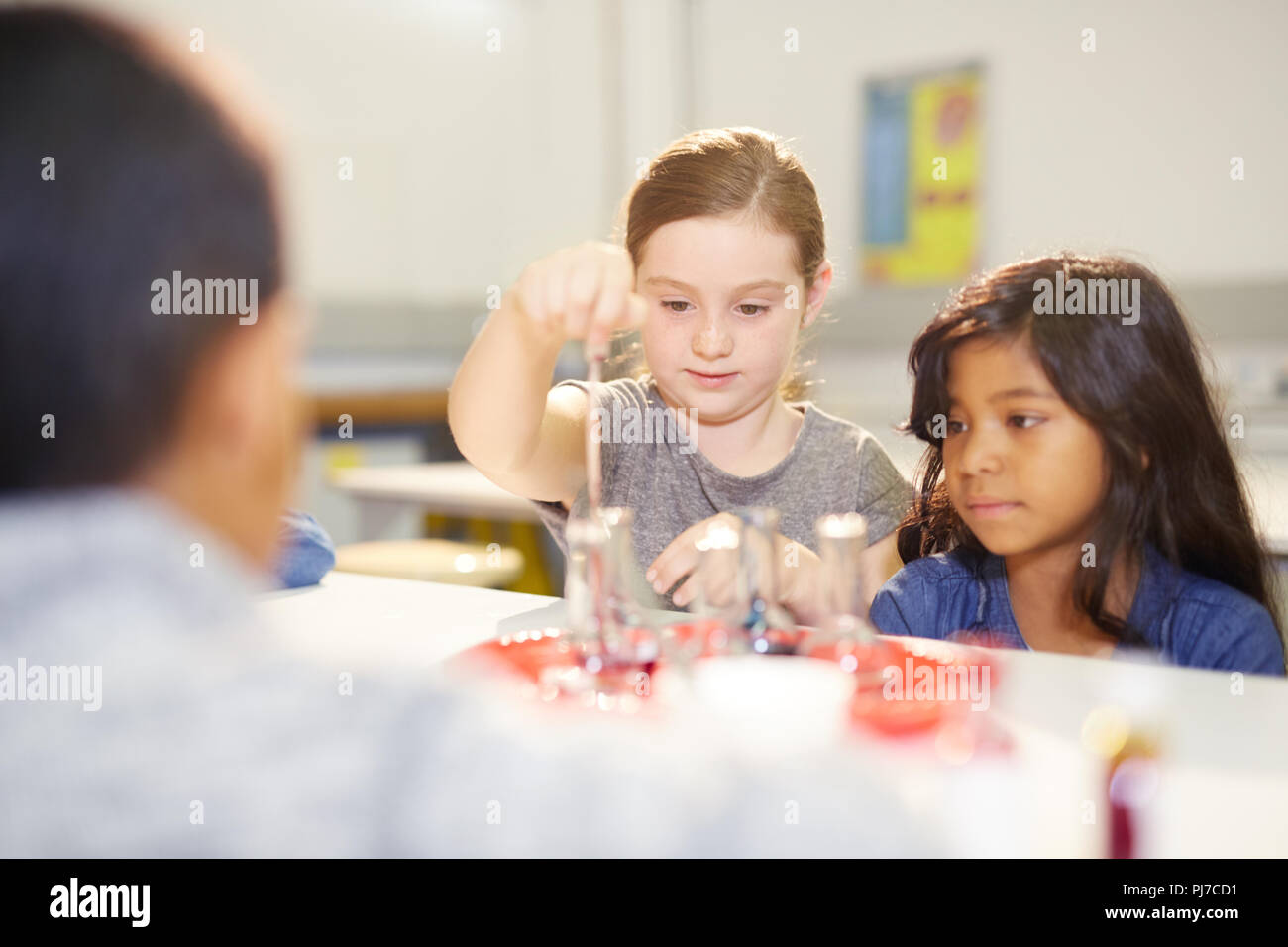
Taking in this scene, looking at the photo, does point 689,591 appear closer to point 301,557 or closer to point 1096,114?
point 301,557

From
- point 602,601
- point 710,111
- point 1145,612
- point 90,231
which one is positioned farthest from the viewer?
point 710,111

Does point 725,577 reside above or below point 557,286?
below

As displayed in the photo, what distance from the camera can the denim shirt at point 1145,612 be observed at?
1.04 meters

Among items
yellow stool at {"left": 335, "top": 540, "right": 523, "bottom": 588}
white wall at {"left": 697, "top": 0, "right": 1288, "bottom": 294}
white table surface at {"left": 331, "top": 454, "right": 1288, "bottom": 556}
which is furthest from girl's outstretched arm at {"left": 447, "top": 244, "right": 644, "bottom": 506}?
white wall at {"left": 697, "top": 0, "right": 1288, "bottom": 294}

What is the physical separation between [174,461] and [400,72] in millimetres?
3753

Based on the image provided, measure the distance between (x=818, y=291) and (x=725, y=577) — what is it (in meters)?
0.83

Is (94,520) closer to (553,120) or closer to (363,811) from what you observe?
(363,811)

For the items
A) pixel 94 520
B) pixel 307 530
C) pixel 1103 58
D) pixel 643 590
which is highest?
pixel 1103 58

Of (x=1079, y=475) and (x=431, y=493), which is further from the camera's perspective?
(x=431, y=493)

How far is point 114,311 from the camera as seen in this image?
0.40m

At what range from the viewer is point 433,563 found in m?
2.38

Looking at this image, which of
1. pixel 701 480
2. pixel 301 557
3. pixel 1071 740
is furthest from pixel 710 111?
pixel 1071 740
